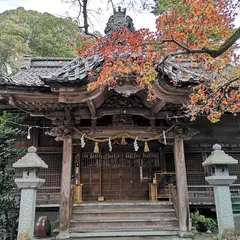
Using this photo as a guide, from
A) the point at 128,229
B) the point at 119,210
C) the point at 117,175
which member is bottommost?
the point at 128,229

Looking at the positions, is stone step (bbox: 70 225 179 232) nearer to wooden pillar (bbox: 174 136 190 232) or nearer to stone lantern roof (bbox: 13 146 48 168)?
wooden pillar (bbox: 174 136 190 232)

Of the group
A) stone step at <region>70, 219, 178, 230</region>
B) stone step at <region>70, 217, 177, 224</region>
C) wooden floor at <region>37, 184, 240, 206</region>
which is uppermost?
wooden floor at <region>37, 184, 240, 206</region>

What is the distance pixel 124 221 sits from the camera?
7172mm

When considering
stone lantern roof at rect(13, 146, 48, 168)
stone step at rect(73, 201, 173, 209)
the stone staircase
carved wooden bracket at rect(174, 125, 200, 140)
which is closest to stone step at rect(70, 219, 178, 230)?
the stone staircase

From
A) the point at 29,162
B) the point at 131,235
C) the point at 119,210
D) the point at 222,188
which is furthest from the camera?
the point at 119,210

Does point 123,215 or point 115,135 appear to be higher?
point 115,135

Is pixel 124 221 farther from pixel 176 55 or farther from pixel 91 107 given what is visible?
pixel 176 55

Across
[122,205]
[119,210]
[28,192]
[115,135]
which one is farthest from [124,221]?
[28,192]

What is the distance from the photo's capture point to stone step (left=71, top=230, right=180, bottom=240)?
22.1ft

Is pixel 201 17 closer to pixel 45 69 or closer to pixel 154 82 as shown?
pixel 154 82

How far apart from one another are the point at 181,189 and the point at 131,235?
6.58 feet

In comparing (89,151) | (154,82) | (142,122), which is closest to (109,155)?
(89,151)

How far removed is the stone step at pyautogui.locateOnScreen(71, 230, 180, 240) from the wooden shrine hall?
45 cm

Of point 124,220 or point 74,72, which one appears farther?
point 124,220
